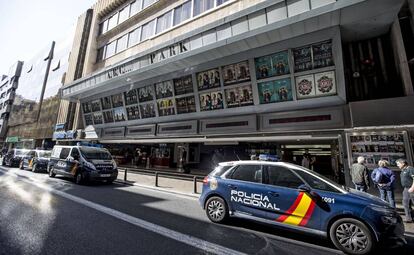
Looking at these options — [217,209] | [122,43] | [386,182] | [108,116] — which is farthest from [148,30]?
[386,182]

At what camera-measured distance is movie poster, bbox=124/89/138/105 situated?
55.5 ft

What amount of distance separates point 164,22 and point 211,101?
363 inches

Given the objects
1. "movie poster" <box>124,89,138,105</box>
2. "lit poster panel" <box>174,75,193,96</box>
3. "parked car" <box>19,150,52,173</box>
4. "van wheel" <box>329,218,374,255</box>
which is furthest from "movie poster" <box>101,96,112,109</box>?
"van wheel" <box>329,218,374,255</box>

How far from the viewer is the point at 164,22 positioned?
17.1m

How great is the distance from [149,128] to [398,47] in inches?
613

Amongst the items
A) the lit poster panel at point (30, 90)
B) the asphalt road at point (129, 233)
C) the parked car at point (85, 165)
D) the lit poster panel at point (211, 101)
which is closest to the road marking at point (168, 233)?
the asphalt road at point (129, 233)

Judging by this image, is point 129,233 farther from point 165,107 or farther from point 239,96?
point 165,107

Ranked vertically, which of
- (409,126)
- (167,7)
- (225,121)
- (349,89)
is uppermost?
(167,7)

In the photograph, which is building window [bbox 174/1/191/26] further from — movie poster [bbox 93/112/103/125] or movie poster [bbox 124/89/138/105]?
movie poster [bbox 93/112/103/125]

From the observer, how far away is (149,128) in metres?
16.6

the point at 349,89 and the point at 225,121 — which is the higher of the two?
the point at 349,89

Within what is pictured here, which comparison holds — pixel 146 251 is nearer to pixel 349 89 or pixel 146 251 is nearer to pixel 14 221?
pixel 14 221

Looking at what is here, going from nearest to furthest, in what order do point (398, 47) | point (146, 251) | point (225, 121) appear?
point (146, 251) → point (398, 47) → point (225, 121)

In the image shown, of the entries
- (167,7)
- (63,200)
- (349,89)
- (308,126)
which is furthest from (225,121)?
(167,7)
